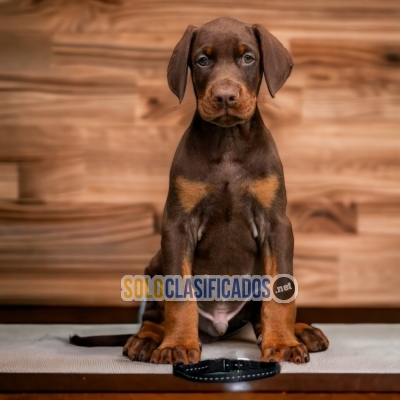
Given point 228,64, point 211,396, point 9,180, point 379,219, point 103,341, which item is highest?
point 228,64

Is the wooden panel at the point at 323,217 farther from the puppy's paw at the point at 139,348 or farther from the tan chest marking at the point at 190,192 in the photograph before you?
the puppy's paw at the point at 139,348

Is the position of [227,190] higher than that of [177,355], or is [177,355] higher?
[227,190]

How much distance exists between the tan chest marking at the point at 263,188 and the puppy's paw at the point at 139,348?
2.18 ft

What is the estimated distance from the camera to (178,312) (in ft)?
7.95

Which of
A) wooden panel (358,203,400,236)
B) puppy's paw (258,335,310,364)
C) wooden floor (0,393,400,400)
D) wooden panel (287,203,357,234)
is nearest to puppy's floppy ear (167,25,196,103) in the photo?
puppy's paw (258,335,310,364)

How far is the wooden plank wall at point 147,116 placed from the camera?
11.6 ft

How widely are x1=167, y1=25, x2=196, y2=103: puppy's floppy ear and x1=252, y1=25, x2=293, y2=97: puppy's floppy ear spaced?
26 cm

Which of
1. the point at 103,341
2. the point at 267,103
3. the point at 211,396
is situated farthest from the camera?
the point at 267,103

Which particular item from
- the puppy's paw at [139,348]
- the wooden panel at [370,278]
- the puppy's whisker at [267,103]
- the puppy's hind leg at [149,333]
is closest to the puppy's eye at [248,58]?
the puppy's hind leg at [149,333]

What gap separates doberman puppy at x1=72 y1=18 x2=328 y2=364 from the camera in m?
2.44

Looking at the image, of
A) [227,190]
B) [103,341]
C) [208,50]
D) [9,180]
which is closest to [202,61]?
[208,50]

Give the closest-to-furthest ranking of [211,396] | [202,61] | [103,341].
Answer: [211,396], [202,61], [103,341]

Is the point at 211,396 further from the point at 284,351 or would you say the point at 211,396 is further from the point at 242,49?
the point at 242,49

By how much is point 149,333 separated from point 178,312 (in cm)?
24
